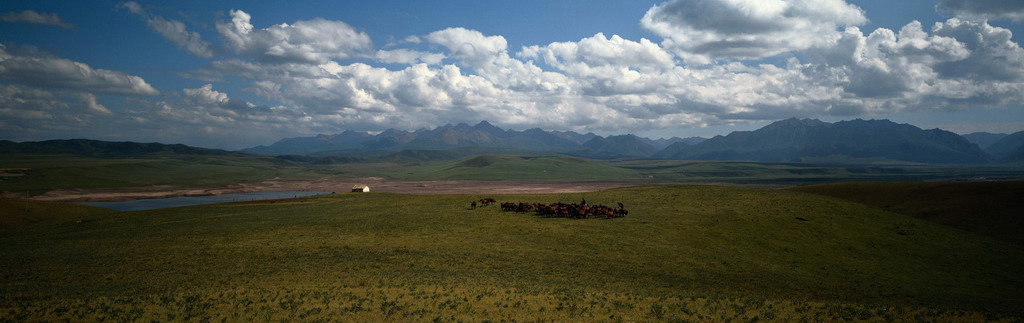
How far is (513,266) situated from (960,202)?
66.0 metres

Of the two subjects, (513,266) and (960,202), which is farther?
(960,202)

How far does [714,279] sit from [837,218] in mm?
31468

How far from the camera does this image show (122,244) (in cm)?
→ 4019

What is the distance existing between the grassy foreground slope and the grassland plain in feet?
20.3

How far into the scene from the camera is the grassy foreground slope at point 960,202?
53.1m

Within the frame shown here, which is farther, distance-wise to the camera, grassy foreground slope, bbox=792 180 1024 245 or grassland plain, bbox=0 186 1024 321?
grassy foreground slope, bbox=792 180 1024 245

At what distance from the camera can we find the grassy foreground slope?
53062 mm

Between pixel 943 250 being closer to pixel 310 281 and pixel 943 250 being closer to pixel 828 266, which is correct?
pixel 828 266

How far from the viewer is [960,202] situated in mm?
61500

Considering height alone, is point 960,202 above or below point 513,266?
above

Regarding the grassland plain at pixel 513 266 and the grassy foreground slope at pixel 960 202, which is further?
the grassy foreground slope at pixel 960 202

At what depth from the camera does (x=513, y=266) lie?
31.8 meters

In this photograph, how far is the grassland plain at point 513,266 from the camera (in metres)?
21.5

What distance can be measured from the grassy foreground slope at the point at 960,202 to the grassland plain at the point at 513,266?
A: 20.3ft
